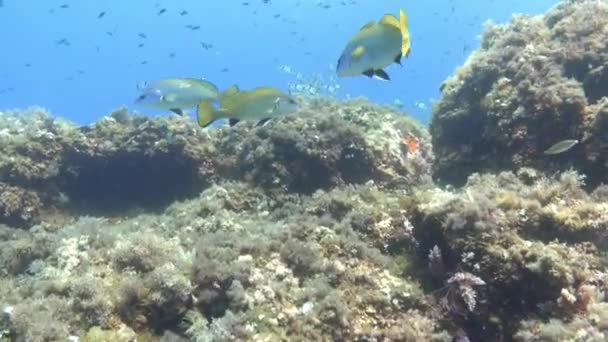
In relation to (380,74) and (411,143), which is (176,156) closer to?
(411,143)

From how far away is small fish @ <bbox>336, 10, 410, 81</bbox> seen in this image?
426 cm

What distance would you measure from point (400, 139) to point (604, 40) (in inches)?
142

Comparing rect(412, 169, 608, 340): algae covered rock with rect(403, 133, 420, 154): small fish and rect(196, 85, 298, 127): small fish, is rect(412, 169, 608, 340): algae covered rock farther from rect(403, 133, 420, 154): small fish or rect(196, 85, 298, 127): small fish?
rect(403, 133, 420, 154): small fish

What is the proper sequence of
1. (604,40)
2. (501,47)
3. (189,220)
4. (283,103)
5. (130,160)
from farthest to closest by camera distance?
(130,160) < (501,47) < (604,40) < (189,220) < (283,103)

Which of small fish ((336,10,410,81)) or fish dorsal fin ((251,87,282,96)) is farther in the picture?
fish dorsal fin ((251,87,282,96))

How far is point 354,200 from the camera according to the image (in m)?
6.51

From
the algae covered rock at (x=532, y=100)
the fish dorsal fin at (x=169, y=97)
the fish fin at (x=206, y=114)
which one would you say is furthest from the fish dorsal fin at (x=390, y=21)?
the algae covered rock at (x=532, y=100)

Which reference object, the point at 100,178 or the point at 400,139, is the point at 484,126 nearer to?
the point at 400,139

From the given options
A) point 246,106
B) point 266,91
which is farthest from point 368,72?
point 246,106

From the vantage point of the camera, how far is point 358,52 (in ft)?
14.3

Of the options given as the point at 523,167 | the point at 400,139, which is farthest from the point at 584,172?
the point at 400,139

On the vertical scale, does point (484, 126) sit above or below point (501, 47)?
below

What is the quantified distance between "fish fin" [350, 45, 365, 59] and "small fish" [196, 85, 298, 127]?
0.84 metres

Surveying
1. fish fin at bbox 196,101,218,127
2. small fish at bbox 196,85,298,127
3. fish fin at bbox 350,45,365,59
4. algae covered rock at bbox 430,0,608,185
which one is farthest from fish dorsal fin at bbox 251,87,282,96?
algae covered rock at bbox 430,0,608,185
